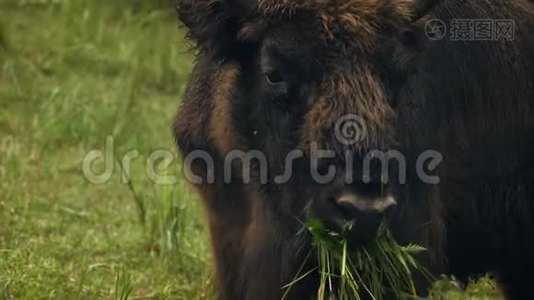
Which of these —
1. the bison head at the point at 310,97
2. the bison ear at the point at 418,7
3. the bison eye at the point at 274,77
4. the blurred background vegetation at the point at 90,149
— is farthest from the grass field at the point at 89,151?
the bison ear at the point at 418,7

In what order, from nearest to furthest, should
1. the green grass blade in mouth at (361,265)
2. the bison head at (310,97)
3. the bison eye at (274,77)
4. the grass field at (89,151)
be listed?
the bison head at (310,97)
the green grass blade in mouth at (361,265)
the bison eye at (274,77)
the grass field at (89,151)

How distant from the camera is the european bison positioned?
4.29 m

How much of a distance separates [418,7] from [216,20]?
28.8 inches

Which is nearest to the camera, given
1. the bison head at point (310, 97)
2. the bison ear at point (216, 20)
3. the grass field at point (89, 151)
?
the bison head at point (310, 97)

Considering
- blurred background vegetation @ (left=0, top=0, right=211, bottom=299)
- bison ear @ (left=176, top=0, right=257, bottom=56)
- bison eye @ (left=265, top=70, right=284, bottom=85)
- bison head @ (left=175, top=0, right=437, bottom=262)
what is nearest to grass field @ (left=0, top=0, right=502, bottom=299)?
blurred background vegetation @ (left=0, top=0, right=211, bottom=299)

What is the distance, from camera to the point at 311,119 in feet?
14.2

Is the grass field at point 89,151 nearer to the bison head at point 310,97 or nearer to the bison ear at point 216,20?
the bison ear at point 216,20

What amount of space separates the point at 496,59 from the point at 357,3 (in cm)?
78

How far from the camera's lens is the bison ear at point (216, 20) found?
456 centimetres

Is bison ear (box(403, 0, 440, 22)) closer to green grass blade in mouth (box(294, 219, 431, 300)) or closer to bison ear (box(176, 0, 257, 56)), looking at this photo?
bison ear (box(176, 0, 257, 56))

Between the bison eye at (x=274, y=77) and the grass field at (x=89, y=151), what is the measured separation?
1.99ft

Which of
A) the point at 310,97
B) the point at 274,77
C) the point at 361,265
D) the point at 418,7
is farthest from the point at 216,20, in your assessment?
the point at 361,265

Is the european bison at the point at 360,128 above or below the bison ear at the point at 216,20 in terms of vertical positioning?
below

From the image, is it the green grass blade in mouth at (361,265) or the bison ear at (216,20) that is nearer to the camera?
the green grass blade in mouth at (361,265)
